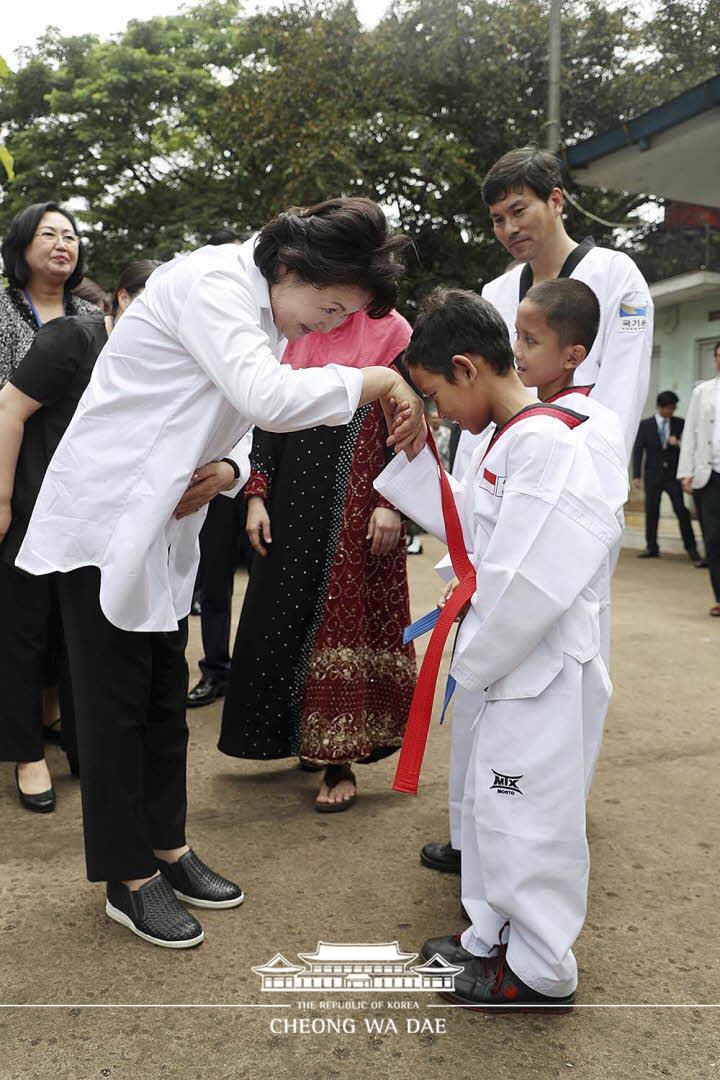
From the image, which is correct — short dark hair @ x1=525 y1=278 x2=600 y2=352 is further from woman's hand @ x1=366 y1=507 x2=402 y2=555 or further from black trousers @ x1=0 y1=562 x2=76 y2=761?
black trousers @ x1=0 y1=562 x2=76 y2=761

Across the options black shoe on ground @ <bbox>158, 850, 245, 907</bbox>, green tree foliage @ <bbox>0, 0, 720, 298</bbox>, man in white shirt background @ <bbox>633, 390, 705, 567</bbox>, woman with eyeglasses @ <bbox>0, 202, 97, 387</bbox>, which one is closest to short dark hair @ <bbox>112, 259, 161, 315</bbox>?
woman with eyeglasses @ <bbox>0, 202, 97, 387</bbox>

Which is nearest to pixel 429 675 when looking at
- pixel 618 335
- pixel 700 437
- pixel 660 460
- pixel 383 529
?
pixel 383 529

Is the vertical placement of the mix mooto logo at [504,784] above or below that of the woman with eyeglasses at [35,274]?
below

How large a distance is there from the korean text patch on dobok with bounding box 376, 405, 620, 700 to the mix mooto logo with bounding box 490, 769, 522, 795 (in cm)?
15

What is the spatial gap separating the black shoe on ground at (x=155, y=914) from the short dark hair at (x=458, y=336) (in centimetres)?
130

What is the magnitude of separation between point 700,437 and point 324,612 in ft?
15.8

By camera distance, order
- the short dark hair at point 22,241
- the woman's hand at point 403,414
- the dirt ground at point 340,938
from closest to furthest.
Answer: the dirt ground at point 340,938, the woman's hand at point 403,414, the short dark hair at point 22,241

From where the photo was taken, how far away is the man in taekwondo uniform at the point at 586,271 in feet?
9.13

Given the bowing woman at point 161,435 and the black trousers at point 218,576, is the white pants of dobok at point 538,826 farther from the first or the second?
the black trousers at point 218,576

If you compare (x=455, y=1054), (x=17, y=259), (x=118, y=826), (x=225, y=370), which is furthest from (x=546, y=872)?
(x=17, y=259)

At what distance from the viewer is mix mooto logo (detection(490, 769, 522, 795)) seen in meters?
1.88

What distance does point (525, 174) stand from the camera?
2.83 m

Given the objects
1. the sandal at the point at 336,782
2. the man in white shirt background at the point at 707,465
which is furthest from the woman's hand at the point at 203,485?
the man in white shirt background at the point at 707,465

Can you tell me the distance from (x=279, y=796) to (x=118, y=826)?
1.04 metres
